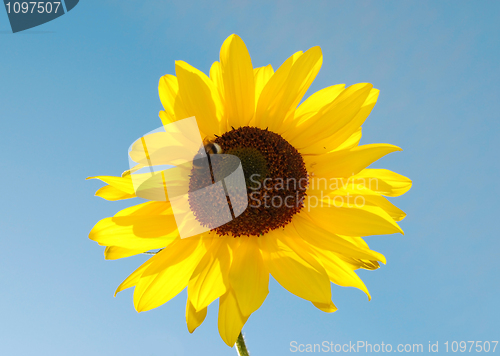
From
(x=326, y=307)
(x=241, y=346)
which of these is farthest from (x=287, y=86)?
(x=241, y=346)

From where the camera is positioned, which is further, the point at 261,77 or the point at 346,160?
the point at 261,77

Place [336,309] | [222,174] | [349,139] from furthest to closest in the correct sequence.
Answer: [349,139]
[222,174]
[336,309]

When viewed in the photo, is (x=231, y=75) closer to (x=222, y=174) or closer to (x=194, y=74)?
(x=194, y=74)

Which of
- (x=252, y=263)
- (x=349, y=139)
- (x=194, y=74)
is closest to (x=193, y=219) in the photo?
(x=252, y=263)

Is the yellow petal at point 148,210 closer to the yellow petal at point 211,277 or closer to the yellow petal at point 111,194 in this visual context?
the yellow petal at point 111,194

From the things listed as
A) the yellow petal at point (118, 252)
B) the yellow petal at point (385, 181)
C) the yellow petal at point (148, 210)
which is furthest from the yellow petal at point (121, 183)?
the yellow petal at point (385, 181)

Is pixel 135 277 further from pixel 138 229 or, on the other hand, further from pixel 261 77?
pixel 261 77
